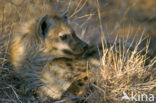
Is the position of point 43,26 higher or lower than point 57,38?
higher

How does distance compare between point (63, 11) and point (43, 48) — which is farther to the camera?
point (63, 11)

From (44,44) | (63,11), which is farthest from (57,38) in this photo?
(63,11)

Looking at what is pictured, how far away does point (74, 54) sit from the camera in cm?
329

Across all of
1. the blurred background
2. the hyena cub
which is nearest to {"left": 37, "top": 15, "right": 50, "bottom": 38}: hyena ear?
the hyena cub

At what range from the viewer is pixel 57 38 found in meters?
3.34

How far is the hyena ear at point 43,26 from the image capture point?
3.25m

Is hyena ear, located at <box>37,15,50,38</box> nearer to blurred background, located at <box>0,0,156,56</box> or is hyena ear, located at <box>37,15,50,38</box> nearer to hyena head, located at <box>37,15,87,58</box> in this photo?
hyena head, located at <box>37,15,87,58</box>

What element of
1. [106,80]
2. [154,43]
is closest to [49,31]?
[106,80]

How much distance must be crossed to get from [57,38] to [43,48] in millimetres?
195

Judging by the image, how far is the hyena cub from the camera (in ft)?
10.5

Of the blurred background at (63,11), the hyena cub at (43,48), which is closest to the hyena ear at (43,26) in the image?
the hyena cub at (43,48)

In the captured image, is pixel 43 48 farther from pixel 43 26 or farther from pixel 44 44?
pixel 43 26

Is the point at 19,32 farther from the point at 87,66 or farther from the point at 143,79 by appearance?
the point at 143,79

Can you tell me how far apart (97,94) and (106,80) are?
163mm
